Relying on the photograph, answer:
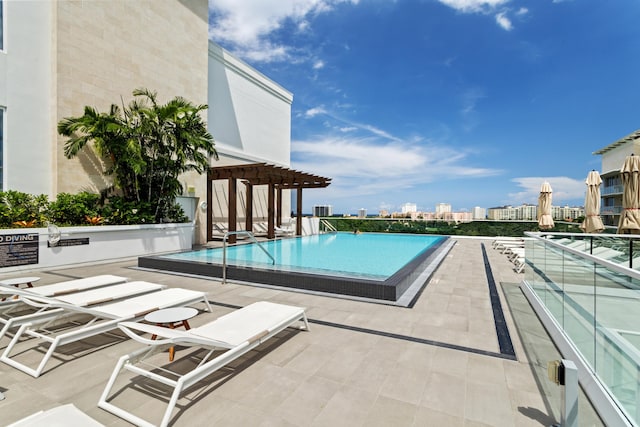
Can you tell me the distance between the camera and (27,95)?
31.3 ft

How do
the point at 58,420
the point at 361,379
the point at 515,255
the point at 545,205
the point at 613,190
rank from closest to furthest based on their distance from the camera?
the point at 58,420
the point at 361,379
the point at 515,255
the point at 545,205
the point at 613,190

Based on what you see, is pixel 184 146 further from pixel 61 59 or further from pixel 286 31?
pixel 286 31

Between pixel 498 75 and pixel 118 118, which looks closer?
pixel 118 118

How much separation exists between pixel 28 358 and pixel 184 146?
31.2 feet

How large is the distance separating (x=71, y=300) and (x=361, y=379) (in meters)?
3.81

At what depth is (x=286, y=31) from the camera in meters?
21.5

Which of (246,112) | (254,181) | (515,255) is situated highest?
(246,112)

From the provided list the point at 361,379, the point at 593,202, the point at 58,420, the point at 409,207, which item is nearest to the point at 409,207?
the point at 409,207

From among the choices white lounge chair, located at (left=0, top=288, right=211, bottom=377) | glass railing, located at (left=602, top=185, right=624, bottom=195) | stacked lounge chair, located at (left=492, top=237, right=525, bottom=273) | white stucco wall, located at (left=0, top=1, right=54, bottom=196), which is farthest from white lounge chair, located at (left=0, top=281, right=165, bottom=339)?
glass railing, located at (left=602, top=185, right=624, bottom=195)

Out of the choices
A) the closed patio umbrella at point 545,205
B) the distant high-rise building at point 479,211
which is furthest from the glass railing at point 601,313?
the distant high-rise building at point 479,211

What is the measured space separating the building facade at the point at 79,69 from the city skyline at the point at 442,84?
15.0ft

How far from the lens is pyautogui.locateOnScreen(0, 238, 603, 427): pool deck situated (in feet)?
7.67

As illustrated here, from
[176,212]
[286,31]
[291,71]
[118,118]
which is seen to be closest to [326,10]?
[286,31]

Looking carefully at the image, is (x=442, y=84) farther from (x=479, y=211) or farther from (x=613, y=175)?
(x=613, y=175)
